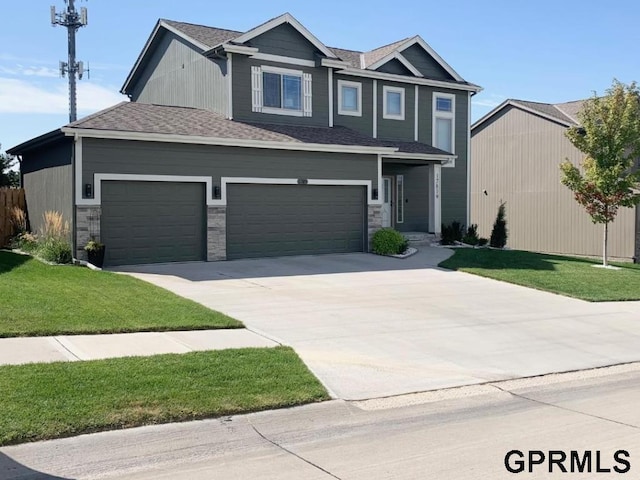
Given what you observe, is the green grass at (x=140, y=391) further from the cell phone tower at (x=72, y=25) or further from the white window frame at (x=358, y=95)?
the cell phone tower at (x=72, y=25)

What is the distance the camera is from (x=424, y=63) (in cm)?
2714

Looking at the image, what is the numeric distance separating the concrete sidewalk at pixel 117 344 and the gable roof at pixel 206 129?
8625 mm

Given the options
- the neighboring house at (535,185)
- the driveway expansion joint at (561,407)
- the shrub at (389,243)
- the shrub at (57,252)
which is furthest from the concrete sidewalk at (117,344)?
the neighboring house at (535,185)

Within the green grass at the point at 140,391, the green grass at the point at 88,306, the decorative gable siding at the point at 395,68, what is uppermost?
the decorative gable siding at the point at 395,68

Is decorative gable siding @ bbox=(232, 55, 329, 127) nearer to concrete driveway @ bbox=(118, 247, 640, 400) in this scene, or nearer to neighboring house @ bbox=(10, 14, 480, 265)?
neighboring house @ bbox=(10, 14, 480, 265)

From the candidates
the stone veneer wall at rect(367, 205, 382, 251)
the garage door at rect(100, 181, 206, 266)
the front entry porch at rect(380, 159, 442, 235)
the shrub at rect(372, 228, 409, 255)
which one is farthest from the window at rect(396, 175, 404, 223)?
the garage door at rect(100, 181, 206, 266)

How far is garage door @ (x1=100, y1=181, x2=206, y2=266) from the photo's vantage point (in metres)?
17.5

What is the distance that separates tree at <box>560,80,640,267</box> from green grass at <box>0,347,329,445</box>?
15.4 metres

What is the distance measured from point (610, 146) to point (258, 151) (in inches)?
419

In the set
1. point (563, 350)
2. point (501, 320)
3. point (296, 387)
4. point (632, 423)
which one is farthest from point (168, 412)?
point (501, 320)

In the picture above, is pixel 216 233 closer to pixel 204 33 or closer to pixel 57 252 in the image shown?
pixel 57 252

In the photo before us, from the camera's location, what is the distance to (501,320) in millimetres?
12414

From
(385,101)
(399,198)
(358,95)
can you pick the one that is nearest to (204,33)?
(358,95)

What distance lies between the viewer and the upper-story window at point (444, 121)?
27364 millimetres
